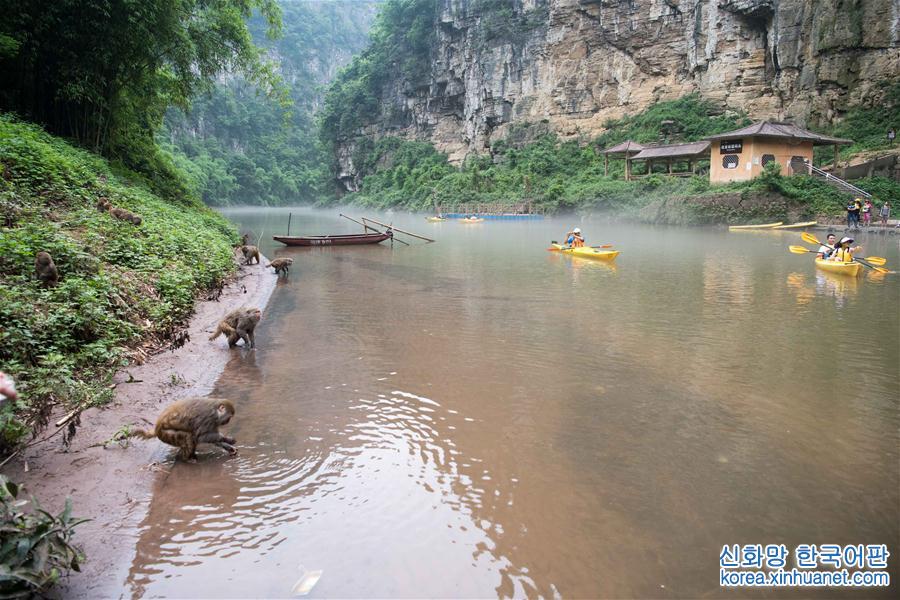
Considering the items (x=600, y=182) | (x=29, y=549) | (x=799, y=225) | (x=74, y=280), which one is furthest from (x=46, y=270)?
(x=600, y=182)

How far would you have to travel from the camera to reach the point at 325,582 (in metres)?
3.61

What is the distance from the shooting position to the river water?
3812 mm

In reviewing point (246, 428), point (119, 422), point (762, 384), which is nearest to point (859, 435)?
point (762, 384)

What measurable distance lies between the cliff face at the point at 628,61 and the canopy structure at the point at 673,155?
6230mm

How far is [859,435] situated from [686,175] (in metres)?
34.3

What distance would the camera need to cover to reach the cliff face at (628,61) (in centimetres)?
3341

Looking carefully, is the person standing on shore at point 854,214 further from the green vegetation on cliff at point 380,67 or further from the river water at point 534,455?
the green vegetation on cliff at point 380,67

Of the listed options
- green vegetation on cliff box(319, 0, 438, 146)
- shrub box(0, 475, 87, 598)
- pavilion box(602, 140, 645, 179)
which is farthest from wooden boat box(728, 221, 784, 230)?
green vegetation on cliff box(319, 0, 438, 146)

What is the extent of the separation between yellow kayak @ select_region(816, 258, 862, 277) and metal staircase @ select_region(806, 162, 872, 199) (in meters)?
16.3

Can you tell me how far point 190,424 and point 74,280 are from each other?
3.02m

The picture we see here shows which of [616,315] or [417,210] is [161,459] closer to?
[616,315]

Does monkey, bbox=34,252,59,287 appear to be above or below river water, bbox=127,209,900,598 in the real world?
above

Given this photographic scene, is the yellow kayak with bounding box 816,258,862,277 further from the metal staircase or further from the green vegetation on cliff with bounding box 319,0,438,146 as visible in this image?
the green vegetation on cliff with bounding box 319,0,438,146

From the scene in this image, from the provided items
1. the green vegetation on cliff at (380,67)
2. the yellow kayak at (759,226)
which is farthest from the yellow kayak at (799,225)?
the green vegetation on cliff at (380,67)
